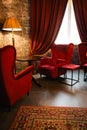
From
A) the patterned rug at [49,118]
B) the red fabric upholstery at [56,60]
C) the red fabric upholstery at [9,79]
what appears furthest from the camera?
the red fabric upholstery at [56,60]

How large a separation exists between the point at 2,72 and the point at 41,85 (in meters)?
1.69

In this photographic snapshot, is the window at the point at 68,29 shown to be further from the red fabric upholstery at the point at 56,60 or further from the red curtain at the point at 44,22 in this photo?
the red fabric upholstery at the point at 56,60

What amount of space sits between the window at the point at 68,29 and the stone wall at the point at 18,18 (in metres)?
1.10

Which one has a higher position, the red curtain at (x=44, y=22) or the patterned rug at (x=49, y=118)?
the red curtain at (x=44, y=22)

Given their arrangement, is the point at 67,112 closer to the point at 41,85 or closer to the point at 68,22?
the point at 41,85

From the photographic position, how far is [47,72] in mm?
4137

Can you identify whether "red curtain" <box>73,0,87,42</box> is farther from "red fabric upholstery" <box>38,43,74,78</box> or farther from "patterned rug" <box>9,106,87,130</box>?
"patterned rug" <box>9,106,87,130</box>

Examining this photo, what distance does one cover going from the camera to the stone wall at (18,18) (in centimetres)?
458

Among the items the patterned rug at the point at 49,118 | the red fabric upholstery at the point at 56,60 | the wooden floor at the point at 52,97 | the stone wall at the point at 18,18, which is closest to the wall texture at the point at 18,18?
the stone wall at the point at 18,18

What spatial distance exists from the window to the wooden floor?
1776 millimetres

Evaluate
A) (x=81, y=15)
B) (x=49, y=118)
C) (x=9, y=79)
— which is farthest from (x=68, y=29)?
(x=49, y=118)

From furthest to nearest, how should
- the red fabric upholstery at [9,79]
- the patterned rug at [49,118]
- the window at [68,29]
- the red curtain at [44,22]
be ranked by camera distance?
the window at [68,29] → the red curtain at [44,22] → the red fabric upholstery at [9,79] → the patterned rug at [49,118]

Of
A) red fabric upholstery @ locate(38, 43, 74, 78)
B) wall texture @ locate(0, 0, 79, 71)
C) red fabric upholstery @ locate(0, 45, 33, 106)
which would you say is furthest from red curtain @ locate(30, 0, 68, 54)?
red fabric upholstery @ locate(0, 45, 33, 106)

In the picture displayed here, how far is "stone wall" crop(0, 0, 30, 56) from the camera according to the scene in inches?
180
